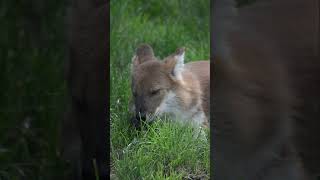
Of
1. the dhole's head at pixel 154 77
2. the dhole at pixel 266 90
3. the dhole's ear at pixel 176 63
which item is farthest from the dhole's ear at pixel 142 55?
the dhole at pixel 266 90

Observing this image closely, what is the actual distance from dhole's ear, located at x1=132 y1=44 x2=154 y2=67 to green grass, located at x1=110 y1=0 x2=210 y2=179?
75 millimetres

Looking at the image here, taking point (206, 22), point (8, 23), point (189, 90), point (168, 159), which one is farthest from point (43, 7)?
point (206, 22)

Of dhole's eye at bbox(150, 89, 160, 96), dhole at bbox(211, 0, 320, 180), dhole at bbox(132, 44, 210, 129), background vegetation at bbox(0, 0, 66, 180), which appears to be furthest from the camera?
dhole's eye at bbox(150, 89, 160, 96)

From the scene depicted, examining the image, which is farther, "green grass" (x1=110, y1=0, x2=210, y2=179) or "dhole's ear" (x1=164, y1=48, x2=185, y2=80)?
"dhole's ear" (x1=164, y1=48, x2=185, y2=80)

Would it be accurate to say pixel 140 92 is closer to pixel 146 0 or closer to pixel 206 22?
pixel 206 22

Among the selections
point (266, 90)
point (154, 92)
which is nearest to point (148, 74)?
point (154, 92)

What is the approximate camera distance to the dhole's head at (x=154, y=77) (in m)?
5.02

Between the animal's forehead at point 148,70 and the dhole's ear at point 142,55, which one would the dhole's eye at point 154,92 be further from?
the dhole's ear at point 142,55

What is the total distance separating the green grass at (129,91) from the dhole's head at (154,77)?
100 millimetres

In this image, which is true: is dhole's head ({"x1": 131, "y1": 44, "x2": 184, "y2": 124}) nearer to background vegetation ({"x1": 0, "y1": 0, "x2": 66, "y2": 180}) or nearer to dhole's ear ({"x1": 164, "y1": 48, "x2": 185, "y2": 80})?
dhole's ear ({"x1": 164, "y1": 48, "x2": 185, "y2": 80})

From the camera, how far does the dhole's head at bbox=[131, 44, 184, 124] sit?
5023 mm

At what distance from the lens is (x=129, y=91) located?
480 centimetres

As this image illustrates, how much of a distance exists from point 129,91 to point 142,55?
430mm

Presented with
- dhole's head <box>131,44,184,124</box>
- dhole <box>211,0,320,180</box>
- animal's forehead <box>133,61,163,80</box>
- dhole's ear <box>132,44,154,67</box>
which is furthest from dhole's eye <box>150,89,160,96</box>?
dhole <box>211,0,320,180</box>
